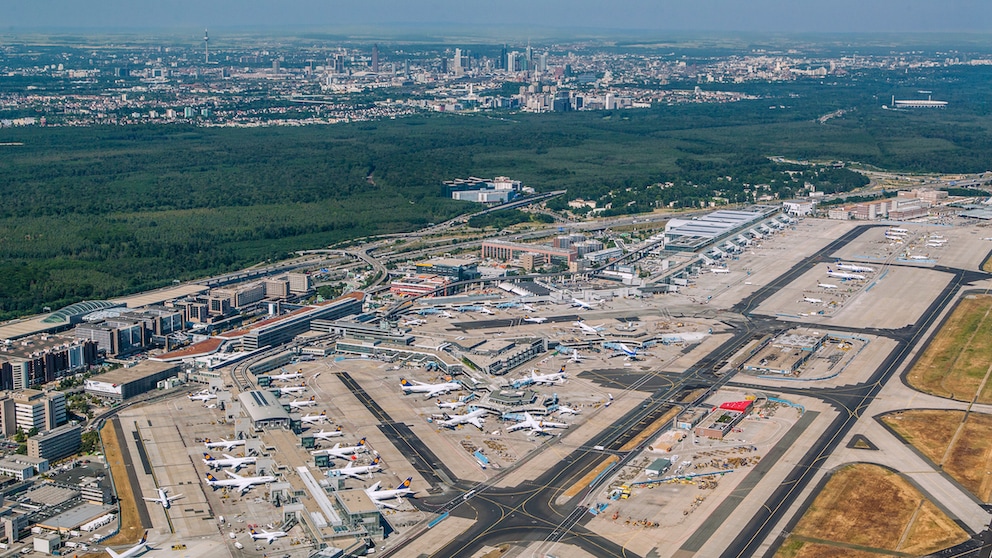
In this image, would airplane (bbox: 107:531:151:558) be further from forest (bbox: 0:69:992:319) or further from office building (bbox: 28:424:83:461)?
forest (bbox: 0:69:992:319)

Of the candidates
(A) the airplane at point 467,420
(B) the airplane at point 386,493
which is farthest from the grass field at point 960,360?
(B) the airplane at point 386,493

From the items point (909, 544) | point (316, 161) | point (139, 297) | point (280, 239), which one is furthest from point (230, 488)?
point (316, 161)

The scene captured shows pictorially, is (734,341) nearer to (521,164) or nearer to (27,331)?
(27,331)

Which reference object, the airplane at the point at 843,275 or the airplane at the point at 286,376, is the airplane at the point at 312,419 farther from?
the airplane at the point at 843,275

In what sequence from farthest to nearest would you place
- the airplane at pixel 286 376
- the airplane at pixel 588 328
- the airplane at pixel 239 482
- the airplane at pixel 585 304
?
1. the airplane at pixel 585 304
2. the airplane at pixel 588 328
3. the airplane at pixel 286 376
4. the airplane at pixel 239 482

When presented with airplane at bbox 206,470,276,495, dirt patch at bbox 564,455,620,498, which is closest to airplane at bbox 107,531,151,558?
airplane at bbox 206,470,276,495

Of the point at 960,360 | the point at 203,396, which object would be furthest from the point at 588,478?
the point at 960,360

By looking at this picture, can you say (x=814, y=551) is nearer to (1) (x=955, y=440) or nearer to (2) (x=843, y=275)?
(1) (x=955, y=440)
